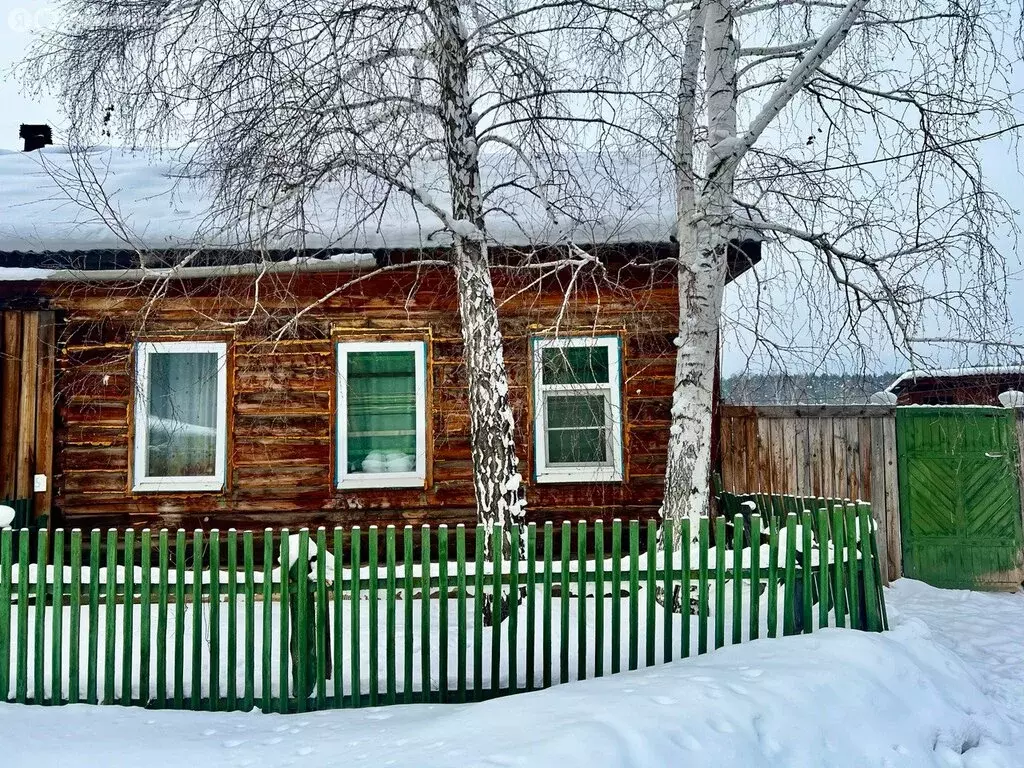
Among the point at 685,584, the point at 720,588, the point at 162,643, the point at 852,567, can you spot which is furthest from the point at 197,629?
the point at 852,567

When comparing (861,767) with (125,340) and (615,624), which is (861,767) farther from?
(125,340)

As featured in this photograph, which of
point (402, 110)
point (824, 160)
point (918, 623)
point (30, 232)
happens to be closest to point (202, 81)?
point (402, 110)

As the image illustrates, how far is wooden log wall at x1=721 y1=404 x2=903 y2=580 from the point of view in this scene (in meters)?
8.89

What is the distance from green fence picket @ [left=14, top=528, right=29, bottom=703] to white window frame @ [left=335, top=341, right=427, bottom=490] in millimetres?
3904

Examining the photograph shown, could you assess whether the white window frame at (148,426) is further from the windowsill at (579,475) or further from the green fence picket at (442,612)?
the green fence picket at (442,612)

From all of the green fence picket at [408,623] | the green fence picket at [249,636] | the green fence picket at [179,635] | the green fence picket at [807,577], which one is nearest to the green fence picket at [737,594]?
the green fence picket at [807,577]

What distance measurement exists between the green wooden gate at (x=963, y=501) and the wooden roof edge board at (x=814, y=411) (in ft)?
1.25

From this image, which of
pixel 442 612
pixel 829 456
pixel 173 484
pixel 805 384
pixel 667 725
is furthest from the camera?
pixel 829 456

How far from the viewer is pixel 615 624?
16.2 feet

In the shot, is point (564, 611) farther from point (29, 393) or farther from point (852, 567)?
point (29, 393)

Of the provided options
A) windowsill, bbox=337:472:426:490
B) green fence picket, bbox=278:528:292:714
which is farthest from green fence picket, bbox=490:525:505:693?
windowsill, bbox=337:472:426:490

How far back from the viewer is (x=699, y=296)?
21.0 ft

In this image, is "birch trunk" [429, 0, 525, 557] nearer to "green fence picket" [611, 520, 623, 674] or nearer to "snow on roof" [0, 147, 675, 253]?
"snow on roof" [0, 147, 675, 253]

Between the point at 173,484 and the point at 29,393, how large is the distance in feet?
6.31
